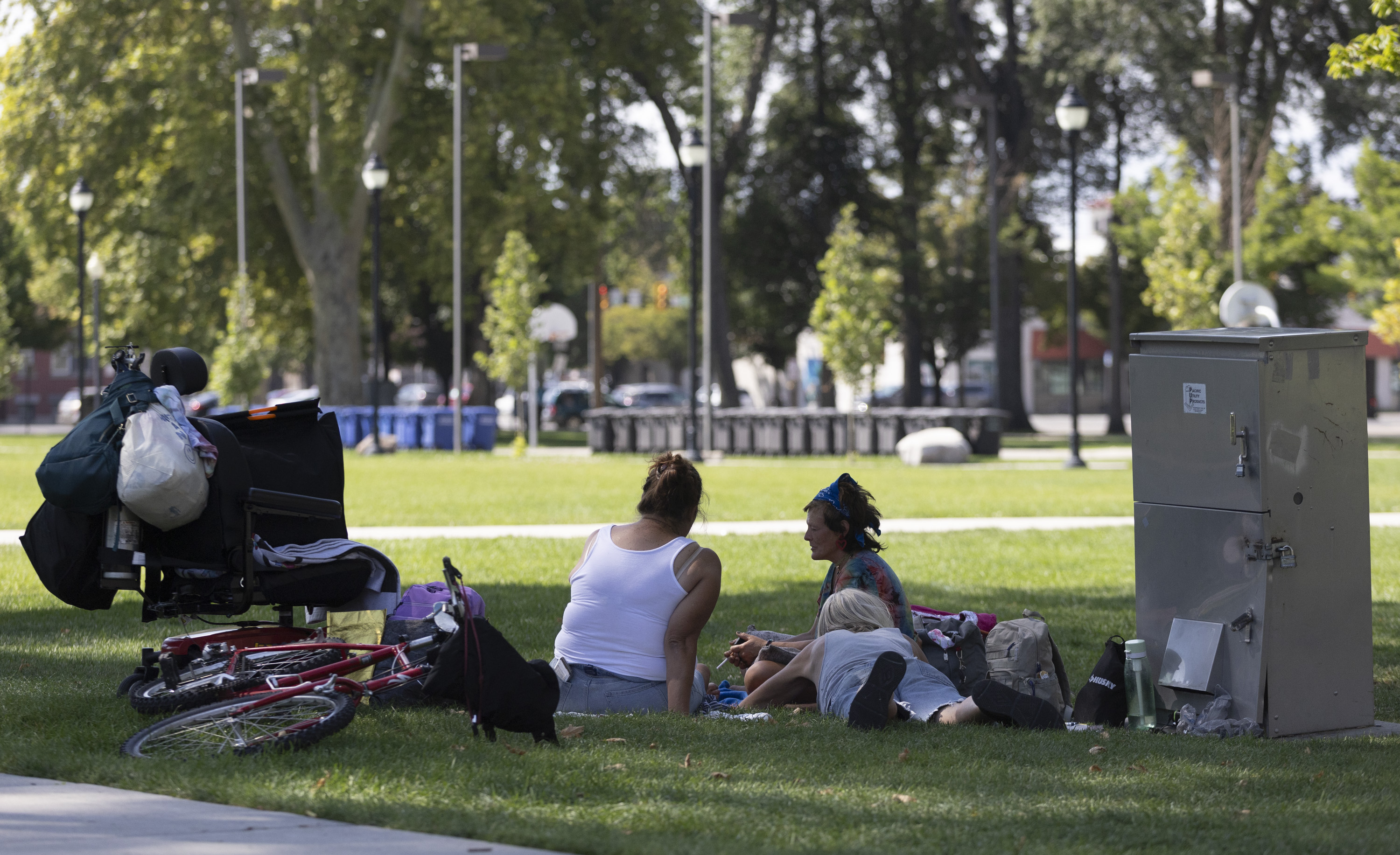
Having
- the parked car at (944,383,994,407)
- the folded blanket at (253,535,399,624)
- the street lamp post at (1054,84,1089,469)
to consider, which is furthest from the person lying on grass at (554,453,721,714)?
the parked car at (944,383,994,407)

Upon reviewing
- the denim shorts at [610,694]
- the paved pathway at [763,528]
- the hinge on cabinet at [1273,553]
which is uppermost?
the hinge on cabinet at [1273,553]

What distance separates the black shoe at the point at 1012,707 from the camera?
243 inches

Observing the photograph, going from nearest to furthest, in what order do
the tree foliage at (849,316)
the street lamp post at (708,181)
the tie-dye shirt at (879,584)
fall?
the tie-dye shirt at (879,584) → the street lamp post at (708,181) → the tree foliage at (849,316)

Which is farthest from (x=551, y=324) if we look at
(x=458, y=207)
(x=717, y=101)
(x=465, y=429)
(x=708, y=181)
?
(x=717, y=101)

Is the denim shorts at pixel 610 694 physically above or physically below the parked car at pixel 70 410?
below

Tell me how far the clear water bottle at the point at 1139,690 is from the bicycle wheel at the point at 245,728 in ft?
10.5

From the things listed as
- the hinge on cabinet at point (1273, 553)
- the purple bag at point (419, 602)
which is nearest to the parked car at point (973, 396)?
the purple bag at point (419, 602)

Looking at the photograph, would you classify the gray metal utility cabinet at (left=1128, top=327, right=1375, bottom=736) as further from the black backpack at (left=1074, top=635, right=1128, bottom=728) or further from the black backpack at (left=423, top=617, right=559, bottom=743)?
the black backpack at (left=423, top=617, right=559, bottom=743)

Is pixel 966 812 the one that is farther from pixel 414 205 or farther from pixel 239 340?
pixel 414 205

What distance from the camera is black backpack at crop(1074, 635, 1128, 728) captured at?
255 inches

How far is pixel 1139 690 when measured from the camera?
6430mm

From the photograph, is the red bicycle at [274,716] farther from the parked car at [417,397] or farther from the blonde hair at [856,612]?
the parked car at [417,397]

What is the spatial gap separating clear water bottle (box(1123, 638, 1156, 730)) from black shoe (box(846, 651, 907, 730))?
3.60 feet

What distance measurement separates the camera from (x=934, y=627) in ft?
23.1
